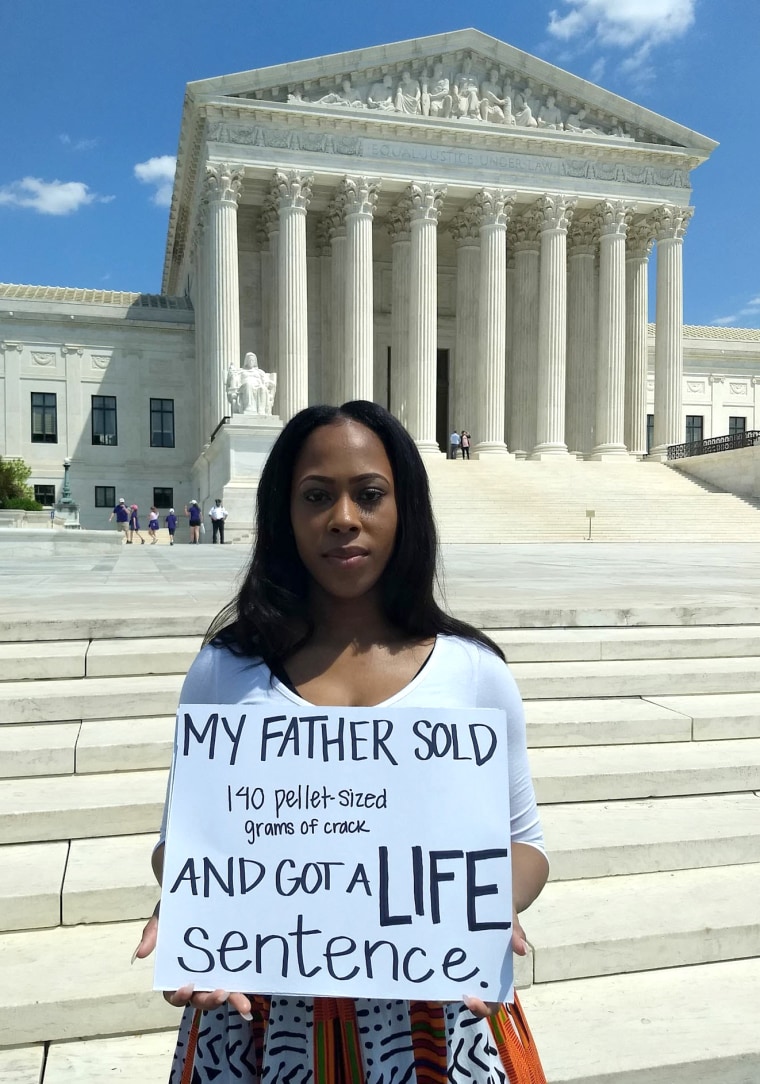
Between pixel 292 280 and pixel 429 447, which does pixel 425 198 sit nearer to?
pixel 292 280

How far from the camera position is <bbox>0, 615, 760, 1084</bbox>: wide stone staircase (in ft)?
9.56

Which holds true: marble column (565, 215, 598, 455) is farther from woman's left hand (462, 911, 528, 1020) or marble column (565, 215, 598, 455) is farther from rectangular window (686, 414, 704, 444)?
woman's left hand (462, 911, 528, 1020)

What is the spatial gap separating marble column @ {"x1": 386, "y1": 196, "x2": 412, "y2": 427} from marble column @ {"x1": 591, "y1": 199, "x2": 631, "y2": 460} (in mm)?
9490

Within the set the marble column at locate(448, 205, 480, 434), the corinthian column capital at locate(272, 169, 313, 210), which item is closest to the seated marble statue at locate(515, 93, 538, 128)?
the marble column at locate(448, 205, 480, 434)

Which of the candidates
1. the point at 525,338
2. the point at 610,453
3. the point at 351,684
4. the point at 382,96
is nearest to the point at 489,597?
the point at 351,684

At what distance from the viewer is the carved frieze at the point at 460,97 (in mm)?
37094

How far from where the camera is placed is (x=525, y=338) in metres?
43.0

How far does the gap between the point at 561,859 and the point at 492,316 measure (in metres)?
37.3

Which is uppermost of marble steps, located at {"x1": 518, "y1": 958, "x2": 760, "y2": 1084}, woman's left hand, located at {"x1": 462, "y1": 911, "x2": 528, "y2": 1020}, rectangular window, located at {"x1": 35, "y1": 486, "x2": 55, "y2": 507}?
rectangular window, located at {"x1": 35, "y1": 486, "x2": 55, "y2": 507}

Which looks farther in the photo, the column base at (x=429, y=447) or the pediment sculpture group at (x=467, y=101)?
the pediment sculpture group at (x=467, y=101)

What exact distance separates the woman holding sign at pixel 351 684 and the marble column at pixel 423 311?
36045 mm

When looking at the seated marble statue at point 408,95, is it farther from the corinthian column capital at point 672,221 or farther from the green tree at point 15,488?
the green tree at point 15,488

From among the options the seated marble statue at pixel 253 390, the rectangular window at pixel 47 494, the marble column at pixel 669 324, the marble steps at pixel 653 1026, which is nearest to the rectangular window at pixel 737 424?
the marble column at pixel 669 324

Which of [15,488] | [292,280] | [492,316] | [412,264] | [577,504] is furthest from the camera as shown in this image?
[492,316]
